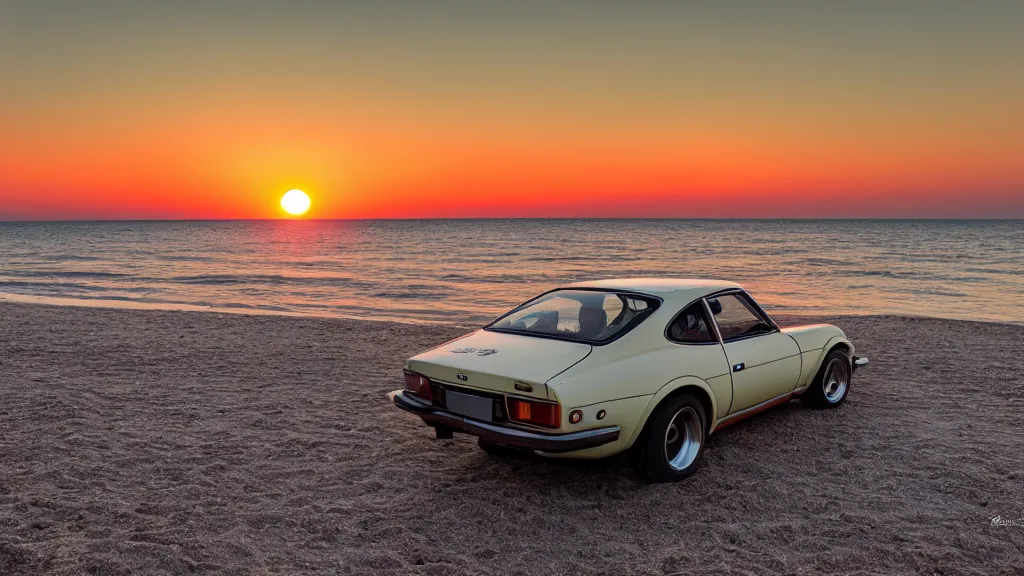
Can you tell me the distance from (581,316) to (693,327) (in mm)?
820

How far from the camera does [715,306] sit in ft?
16.7

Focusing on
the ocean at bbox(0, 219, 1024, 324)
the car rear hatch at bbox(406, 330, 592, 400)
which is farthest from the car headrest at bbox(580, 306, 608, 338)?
the ocean at bbox(0, 219, 1024, 324)

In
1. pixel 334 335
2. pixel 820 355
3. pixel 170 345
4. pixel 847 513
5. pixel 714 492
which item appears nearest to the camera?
pixel 847 513

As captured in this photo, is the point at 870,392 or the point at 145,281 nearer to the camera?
the point at 870,392

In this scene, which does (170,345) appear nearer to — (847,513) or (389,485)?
(389,485)

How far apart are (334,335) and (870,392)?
7.95 metres

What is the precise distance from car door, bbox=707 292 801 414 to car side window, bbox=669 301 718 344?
0.13 metres

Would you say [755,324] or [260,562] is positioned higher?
[755,324]

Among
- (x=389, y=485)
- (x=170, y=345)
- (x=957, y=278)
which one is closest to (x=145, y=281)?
(x=170, y=345)

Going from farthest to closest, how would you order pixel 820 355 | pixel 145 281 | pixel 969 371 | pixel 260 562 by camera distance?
pixel 145 281 < pixel 969 371 < pixel 820 355 < pixel 260 562

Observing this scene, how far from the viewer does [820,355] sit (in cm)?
597

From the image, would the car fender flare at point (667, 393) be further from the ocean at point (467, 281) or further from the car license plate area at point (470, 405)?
the ocean at point (467, 281)

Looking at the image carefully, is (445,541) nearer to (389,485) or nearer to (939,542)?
(389,485)

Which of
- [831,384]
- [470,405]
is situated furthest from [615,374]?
[831,384]
